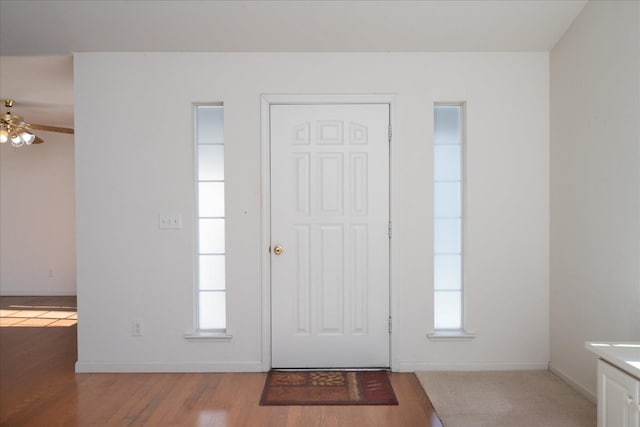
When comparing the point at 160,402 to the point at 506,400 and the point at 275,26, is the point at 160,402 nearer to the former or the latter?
the point at 506,400

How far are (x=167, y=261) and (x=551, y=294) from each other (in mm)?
2937

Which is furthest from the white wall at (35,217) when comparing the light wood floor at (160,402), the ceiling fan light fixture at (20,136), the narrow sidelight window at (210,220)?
the narrow sidelight window at (210,220)

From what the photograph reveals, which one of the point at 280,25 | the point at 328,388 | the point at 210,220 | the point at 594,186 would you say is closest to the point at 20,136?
the point at 210,220

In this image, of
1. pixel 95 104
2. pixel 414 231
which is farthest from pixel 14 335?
pixel 414 231

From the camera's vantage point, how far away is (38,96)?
422cm

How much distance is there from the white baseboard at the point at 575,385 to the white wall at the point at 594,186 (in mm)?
12

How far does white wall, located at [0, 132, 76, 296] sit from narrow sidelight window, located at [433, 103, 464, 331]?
5508 millimetres

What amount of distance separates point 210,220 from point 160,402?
1.32 metres

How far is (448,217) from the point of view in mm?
3289

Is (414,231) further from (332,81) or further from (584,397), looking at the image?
(584,397)

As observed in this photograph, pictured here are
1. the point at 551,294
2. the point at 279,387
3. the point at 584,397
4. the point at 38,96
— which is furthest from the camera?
the point at 38,96

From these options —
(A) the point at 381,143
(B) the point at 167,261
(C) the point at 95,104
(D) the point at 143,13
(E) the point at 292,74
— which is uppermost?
(D) the point at 143,13

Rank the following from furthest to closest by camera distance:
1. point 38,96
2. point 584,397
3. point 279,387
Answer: point 38,96
point 279,387
point 584,397

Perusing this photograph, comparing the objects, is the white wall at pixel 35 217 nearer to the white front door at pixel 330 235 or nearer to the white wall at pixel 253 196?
the white wall at pixel 253 196
